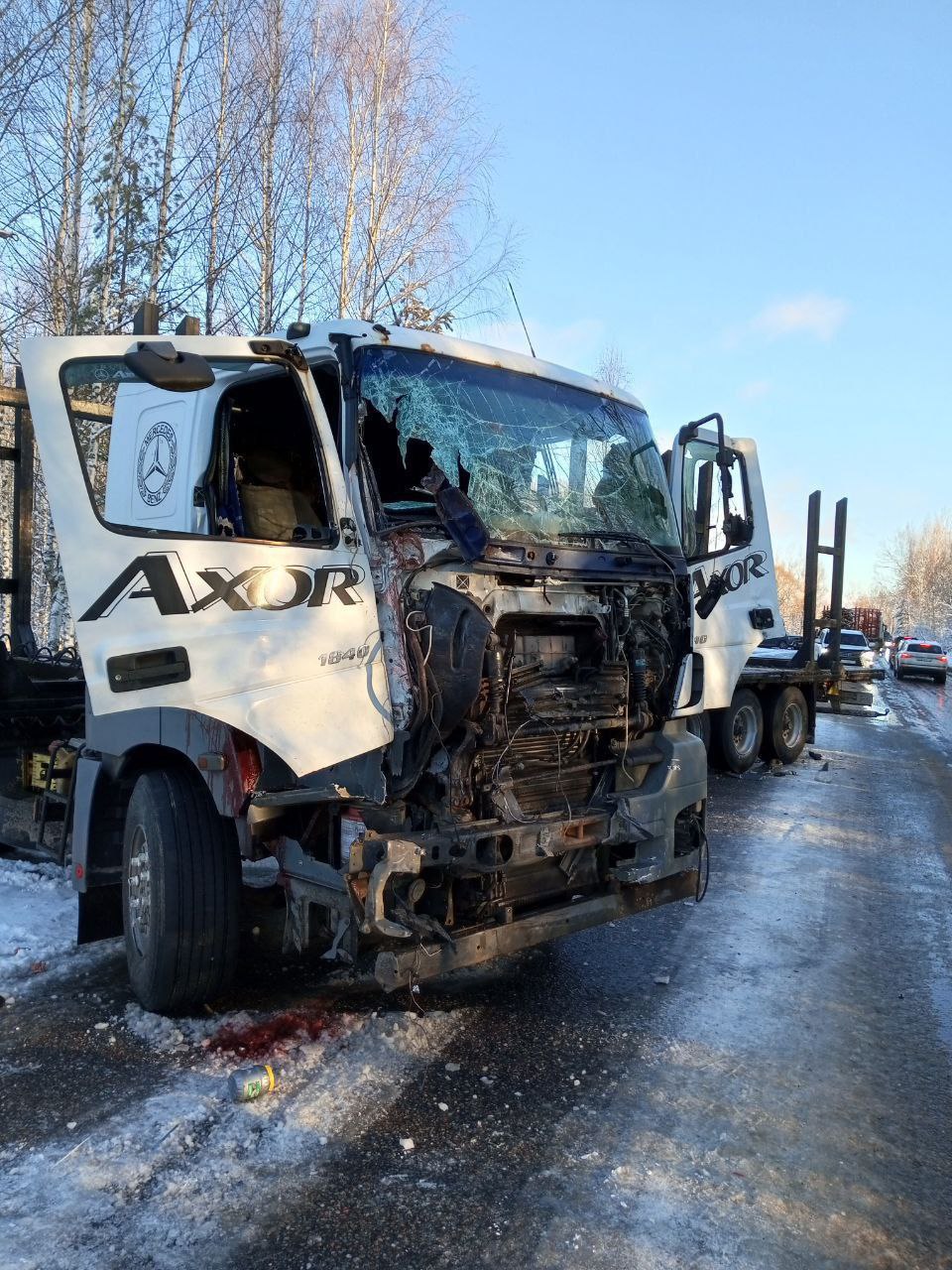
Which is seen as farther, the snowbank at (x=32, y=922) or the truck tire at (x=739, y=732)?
the truck tire at (x=739, y=732)

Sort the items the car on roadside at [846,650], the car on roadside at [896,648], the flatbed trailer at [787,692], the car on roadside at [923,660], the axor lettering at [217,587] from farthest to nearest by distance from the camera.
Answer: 1. the car on roadside at [896,648]
2. the car on roadside at [923,660]
3. the car on roadside at [846,650]
4. the flatbed trailer at [787,692]
5. the axor lettering at [217,587]

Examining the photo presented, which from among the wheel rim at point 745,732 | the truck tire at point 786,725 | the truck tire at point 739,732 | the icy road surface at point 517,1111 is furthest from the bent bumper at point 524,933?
the truck tire at point 786,725

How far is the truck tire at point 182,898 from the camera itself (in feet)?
13.5

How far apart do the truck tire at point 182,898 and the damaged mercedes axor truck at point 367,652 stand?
14 millimetres

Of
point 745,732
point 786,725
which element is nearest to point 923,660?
point 786,725

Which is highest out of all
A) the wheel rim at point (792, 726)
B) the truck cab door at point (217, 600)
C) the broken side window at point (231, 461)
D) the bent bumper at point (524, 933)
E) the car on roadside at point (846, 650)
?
the broken side window at point (231, 461)

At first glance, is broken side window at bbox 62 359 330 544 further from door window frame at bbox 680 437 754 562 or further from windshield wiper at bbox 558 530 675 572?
door window frame at bbox 680 437 754 562

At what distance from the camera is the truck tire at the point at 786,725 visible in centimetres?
1242

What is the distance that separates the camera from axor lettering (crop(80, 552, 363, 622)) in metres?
3.49

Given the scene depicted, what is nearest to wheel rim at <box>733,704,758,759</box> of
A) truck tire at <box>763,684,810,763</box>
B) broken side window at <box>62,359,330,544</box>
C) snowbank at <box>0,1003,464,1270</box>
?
truck tire at <box>763,684,810,763</box>

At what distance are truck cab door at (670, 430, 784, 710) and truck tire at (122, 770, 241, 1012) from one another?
8.85ft

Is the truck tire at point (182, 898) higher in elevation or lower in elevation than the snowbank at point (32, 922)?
higher

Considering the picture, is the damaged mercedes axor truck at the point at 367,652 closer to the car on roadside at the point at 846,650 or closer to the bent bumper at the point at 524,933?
the bent bumper at the point at 524,933

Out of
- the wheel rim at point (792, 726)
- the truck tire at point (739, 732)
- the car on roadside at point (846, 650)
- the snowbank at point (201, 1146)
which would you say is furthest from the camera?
the car on roadside at point (846, 650)
